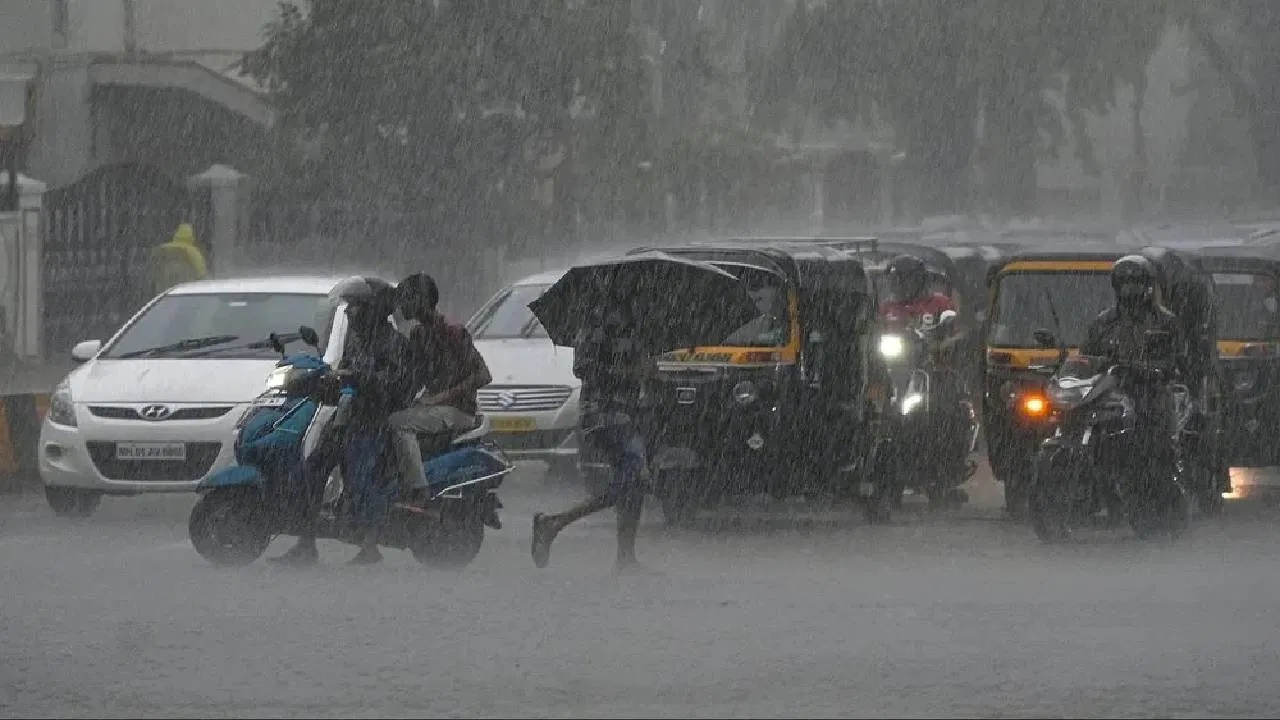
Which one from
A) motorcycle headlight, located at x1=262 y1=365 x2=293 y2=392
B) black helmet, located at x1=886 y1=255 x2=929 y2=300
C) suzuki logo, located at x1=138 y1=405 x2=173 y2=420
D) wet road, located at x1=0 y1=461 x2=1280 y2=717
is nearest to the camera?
wet road, located at x1=0 y1=461 x2=1280 y2=717

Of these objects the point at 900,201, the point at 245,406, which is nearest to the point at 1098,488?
the point at 245,406

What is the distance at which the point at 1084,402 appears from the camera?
1491 centimetres

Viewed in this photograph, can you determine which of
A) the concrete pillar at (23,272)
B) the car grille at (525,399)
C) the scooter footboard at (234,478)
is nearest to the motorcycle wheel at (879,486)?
the car grille at (525,399)

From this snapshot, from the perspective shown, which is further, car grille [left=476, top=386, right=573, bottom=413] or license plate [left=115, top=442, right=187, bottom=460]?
car grille [left=476, top=386, right=573, bottom=413]

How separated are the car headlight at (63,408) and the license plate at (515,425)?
3.29 meters

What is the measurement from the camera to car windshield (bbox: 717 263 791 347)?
52.3ft

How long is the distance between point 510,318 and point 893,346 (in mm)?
3576

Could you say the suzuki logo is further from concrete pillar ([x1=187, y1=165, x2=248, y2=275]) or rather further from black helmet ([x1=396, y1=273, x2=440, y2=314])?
concrete pillar ([x1=187, y1=165, x2=248, y2=275])

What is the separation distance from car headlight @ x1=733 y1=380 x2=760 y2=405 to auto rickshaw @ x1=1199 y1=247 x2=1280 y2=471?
3.59 meters

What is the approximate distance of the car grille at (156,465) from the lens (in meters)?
15.6

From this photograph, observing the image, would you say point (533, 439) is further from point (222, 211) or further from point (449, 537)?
point (222, 211)

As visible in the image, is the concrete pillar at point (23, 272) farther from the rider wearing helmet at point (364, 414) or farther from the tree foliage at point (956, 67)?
the tree foliage at point (956, 67)

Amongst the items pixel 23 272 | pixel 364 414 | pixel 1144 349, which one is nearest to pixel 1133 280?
pixel 1144 349

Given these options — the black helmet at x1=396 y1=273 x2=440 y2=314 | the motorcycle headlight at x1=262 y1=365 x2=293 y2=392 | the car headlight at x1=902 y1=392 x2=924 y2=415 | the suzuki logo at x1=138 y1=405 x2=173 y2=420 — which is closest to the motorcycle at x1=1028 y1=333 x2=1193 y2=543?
the car headlight at x1=902 y1=392 x2=924 y2=415
